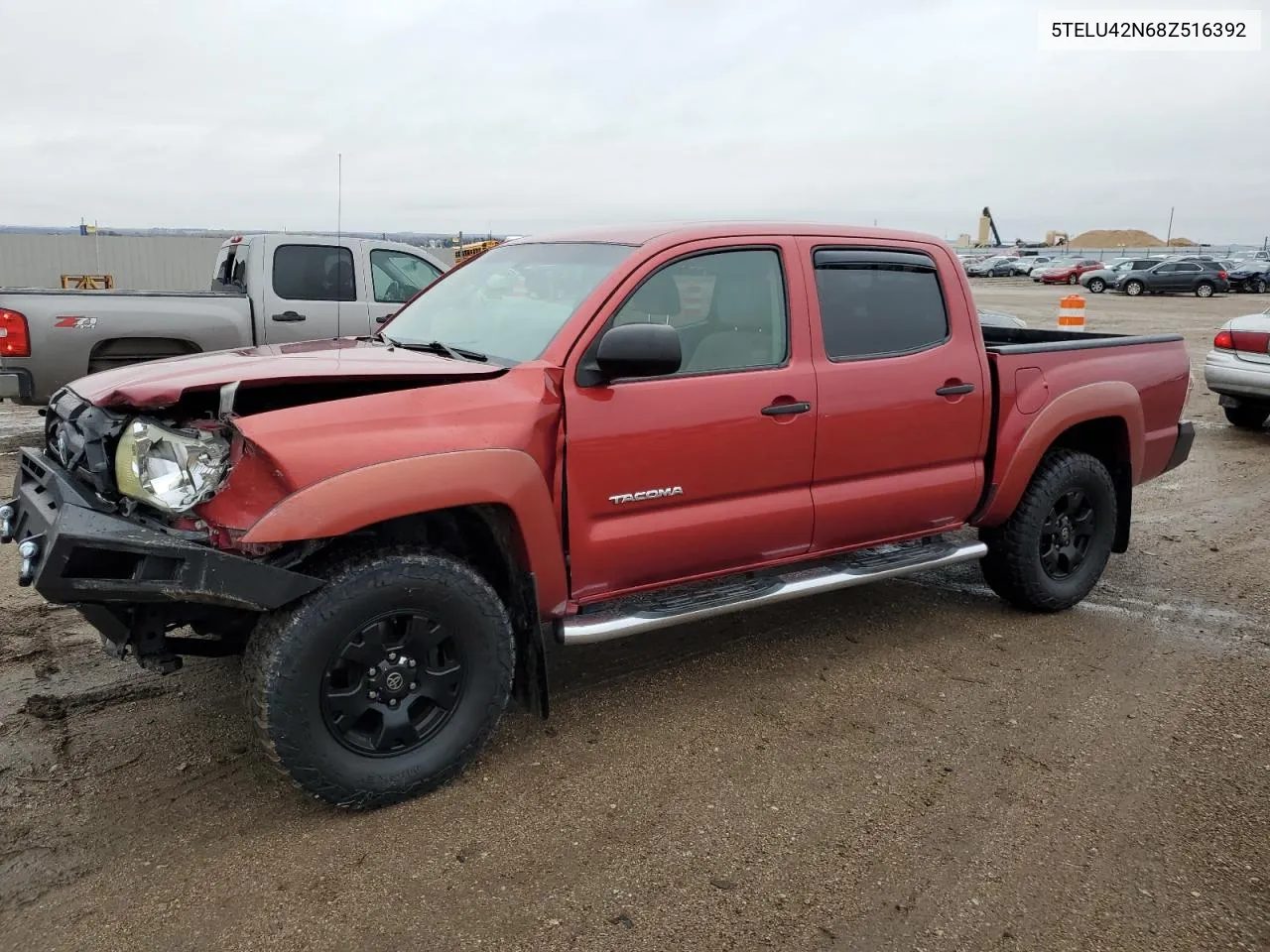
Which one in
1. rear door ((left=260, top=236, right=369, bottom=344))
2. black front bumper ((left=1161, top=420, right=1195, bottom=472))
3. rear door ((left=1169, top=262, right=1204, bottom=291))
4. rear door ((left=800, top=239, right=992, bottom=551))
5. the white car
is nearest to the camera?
rear door ((left=800, top=239, right=992, bottom=551))

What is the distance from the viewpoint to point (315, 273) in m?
8.79

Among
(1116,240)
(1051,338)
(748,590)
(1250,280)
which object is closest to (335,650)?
(748,590)

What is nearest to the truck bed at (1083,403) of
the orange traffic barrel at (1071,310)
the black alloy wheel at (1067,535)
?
the black alloy wheel at (1067,535)

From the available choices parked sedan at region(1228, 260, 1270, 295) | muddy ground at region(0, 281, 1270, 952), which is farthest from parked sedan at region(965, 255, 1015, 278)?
muddy ground at region(0, 281, 1270, 952)

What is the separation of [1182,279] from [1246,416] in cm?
3236

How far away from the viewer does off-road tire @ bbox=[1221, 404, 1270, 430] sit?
34.0 feet

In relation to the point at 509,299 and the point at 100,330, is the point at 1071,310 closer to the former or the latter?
the point at 509,299

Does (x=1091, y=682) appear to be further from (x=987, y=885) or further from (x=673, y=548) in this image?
(x=673, y=548)

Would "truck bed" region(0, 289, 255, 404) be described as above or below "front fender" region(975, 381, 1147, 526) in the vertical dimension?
above

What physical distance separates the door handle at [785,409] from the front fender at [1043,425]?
1213 mm

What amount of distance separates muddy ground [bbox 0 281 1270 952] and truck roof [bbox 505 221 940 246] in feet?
5.95

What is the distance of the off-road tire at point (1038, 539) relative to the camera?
15.6ft

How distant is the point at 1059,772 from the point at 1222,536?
3.88m

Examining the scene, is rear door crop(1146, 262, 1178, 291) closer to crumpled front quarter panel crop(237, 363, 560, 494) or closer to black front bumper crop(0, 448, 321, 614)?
crumpled front quarter panel crop(237, 363, 560, 494)
